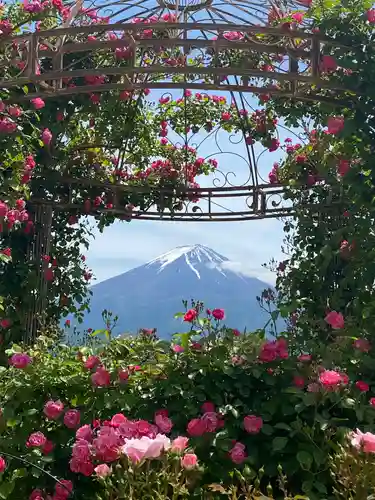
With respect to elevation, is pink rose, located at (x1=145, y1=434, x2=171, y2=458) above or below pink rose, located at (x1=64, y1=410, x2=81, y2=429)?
above

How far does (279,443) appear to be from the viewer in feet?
8.18

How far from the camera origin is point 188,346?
293 centimetres

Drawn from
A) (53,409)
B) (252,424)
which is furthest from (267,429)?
(53,409)

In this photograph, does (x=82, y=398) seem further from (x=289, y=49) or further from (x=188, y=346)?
(x=289, y=49)

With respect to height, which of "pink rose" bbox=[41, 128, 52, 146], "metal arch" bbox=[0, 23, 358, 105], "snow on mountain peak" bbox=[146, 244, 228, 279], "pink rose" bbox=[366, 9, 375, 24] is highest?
"pink rose" bbox=[366, 9, 375, 24]

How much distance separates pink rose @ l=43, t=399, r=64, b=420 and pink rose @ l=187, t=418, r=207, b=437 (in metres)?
0.52

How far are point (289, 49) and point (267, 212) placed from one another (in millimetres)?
2696

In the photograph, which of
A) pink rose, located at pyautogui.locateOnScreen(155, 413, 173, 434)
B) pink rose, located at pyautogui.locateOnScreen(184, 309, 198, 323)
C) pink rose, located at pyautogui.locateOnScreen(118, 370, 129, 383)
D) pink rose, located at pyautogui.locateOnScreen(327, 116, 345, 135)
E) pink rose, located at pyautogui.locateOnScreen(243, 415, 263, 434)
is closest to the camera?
pink rose, located at pyautogui.locateOnScreen(155, 413, 173, 434)

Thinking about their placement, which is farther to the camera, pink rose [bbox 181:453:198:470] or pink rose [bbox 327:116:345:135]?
pink rose [bbox 327:116:345:135]

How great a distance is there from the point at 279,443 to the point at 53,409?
850mm

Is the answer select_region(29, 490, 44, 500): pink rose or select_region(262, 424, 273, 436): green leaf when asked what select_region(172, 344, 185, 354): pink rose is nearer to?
select_region(262, 424, 273, 436): green leaf

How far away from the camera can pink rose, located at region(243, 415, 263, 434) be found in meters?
2.57

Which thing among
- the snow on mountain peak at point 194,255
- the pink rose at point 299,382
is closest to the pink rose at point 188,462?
the pink rose at point 299,382

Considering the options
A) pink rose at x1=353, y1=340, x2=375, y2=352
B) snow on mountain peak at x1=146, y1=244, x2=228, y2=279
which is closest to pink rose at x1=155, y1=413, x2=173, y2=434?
pink rose at x1=353, y1=340, x2=375, y2=352
